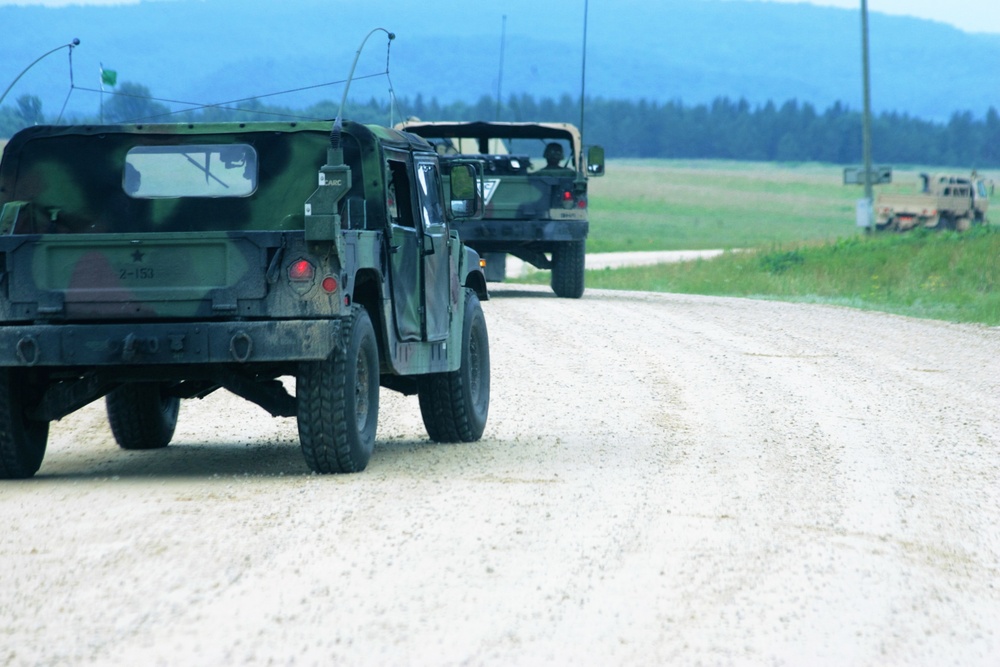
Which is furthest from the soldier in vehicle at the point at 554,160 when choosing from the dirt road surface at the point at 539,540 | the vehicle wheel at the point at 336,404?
the vehicle wheel at the point at 336,404

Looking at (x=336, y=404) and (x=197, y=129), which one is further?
(x=197, y=129)

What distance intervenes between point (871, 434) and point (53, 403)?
16.5 ft

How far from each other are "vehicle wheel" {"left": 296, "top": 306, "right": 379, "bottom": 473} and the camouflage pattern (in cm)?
14

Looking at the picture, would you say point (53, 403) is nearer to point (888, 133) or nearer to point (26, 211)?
point (26, 211)

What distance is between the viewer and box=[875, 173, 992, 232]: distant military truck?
1940 inches

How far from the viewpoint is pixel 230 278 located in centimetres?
746

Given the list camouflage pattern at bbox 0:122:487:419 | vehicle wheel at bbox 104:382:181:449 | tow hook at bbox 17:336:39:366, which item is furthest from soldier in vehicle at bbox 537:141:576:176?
tow hook at bbox 17:336:39:366

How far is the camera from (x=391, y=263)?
8.38 metres

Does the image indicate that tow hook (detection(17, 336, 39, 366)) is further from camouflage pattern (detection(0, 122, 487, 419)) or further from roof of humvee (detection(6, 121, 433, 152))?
roof of humvee (detection(6, 121, 433, 152))

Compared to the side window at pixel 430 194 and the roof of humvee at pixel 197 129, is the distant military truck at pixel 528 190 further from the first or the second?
the roof of humvee at pixel 197 129

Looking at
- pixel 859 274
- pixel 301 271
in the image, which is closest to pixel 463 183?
pixel 301 271

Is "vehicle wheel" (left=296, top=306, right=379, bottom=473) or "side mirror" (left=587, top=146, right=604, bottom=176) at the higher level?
"side mirror" (left=587, top=146, right=604, bottom=176)

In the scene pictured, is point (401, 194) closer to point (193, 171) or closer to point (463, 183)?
point (463, 183)

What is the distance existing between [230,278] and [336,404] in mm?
796
